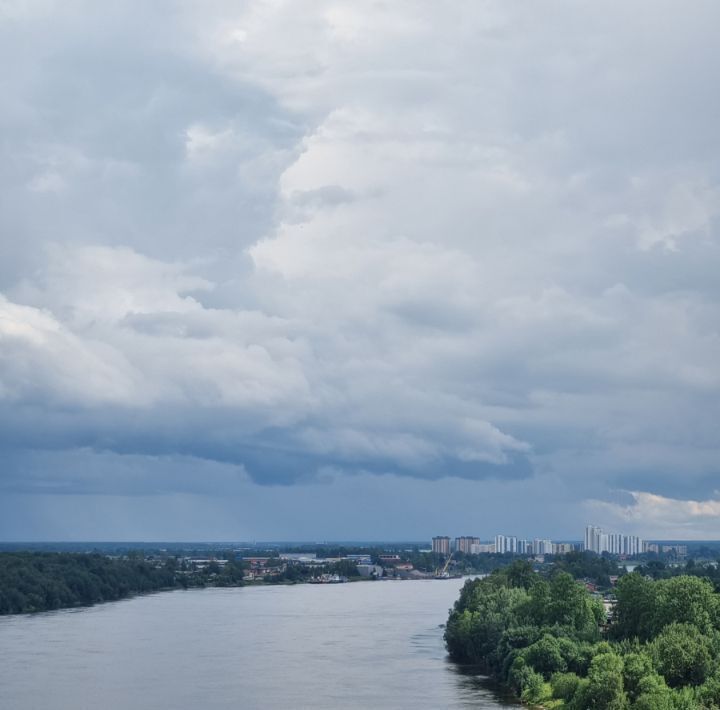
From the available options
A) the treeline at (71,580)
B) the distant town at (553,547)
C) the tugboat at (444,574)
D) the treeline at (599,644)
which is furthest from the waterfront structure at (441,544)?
the treeline at (599,644)

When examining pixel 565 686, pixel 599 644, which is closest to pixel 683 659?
pixel 565 686

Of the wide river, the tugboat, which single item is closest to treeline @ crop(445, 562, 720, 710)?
the wide river

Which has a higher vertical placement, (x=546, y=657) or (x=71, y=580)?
(x=546, y=657)

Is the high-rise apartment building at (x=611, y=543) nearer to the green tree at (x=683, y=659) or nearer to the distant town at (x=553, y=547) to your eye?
the distant town at (x=553, y=547)

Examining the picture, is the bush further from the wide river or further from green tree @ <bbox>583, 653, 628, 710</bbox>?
the wide river

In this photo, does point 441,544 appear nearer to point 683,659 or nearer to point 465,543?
point 465,543

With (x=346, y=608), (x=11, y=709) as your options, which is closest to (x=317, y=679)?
(x=11, y=709)

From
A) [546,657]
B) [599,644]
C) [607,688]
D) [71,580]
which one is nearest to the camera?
[607,688]
